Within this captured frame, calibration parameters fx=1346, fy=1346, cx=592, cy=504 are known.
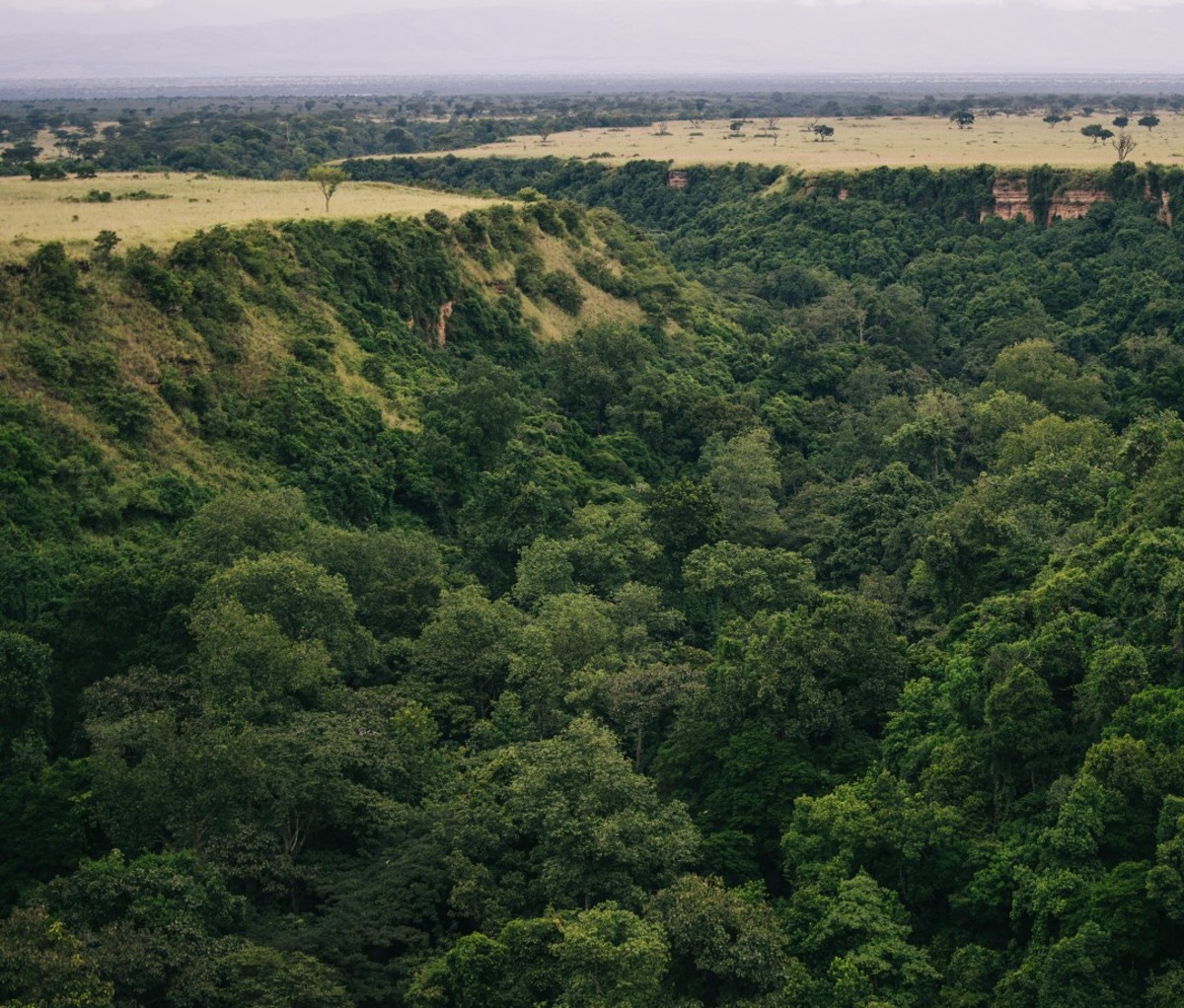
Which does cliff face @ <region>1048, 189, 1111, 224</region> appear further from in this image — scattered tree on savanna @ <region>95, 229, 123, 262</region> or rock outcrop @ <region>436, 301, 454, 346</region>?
scattered tree on savanna @ <region>95, 229, 123, 262</region>

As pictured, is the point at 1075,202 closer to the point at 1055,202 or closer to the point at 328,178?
the point at 1055,202

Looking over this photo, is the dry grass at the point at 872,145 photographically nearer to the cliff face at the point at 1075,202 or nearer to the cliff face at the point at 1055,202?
the cliff face at the point at 1055,202

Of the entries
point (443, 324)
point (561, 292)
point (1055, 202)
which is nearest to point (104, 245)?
point (443, 324)

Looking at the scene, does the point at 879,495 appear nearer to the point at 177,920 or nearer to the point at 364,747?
the point at 364,747

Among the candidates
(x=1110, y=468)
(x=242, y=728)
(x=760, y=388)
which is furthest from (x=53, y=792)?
(x=760, y=388)

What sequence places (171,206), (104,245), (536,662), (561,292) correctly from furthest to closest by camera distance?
1. (561,292)
2. (171,206)
3. (104,245)
4. (536,662)

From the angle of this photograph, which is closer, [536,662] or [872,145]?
[536,662]
